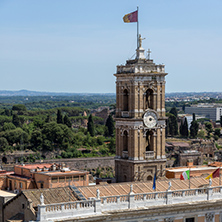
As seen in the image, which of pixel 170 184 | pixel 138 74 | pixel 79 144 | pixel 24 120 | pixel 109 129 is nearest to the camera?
pixel 170 184

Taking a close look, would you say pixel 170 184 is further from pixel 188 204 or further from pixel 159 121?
pixel 159 121

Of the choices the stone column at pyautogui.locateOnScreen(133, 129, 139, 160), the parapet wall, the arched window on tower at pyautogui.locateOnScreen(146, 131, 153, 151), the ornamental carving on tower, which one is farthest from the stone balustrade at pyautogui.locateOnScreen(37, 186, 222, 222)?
the parapet wall

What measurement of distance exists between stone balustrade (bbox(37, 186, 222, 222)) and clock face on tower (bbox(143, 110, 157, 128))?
7.83m

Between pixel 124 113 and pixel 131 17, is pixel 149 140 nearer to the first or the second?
pixel 124 113

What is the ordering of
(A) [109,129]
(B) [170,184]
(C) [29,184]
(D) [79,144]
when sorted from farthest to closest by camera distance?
(A) [109,129] → (D) [79,144] → (C) [29,184] → (B) [170,184]

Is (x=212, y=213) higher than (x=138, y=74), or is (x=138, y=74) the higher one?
(x=138, y=74)

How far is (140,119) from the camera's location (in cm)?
4666

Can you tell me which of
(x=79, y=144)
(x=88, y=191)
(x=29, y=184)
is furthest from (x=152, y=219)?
A: (x=79, y=144)

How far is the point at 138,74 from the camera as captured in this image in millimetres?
46594

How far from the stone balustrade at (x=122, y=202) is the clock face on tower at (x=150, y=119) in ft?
25.7

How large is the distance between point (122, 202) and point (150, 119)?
11.3 meters

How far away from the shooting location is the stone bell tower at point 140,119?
153 feet

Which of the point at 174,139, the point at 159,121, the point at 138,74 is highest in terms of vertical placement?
the point at 138,74

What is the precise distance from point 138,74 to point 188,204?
1115 cm
